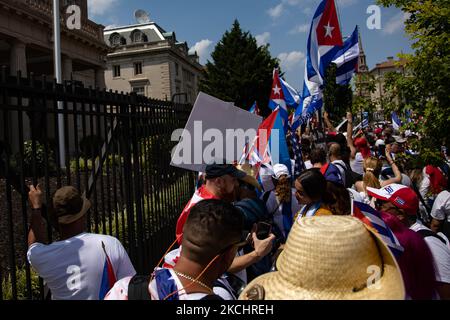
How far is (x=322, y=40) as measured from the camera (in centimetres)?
680

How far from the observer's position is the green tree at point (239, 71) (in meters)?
34.9

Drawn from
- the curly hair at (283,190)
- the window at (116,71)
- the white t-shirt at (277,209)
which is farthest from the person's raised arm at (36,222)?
the window at (116,71)

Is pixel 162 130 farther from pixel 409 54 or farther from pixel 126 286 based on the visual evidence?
pixel 126 286

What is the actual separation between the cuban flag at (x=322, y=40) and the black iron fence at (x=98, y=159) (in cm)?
233

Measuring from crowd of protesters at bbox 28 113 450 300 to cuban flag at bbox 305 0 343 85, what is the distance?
117 inches

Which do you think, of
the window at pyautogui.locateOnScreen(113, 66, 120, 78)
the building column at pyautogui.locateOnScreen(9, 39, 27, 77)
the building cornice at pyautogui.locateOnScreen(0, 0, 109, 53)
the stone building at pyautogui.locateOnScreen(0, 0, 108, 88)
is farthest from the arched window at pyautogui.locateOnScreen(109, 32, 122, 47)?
the building column at pyautogui.locateOnScreen(9, 39, 27, 77)

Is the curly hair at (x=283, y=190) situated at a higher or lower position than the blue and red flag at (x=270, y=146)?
lower

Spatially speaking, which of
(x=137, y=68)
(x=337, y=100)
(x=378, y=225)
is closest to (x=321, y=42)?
(x=378, y=225)

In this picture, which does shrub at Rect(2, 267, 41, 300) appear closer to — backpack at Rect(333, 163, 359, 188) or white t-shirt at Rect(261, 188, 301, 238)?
white t-shirt at Rect(261, 188, 301, 238)

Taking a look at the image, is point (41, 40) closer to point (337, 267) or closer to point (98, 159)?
point (98, 159)

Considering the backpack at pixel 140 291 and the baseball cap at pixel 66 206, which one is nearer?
the backpack at pixel 140 291

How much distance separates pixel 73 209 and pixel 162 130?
9.12 ft

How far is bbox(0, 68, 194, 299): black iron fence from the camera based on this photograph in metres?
2.51

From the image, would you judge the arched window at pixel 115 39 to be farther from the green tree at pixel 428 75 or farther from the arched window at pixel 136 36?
the green tree at pixel 428 75
